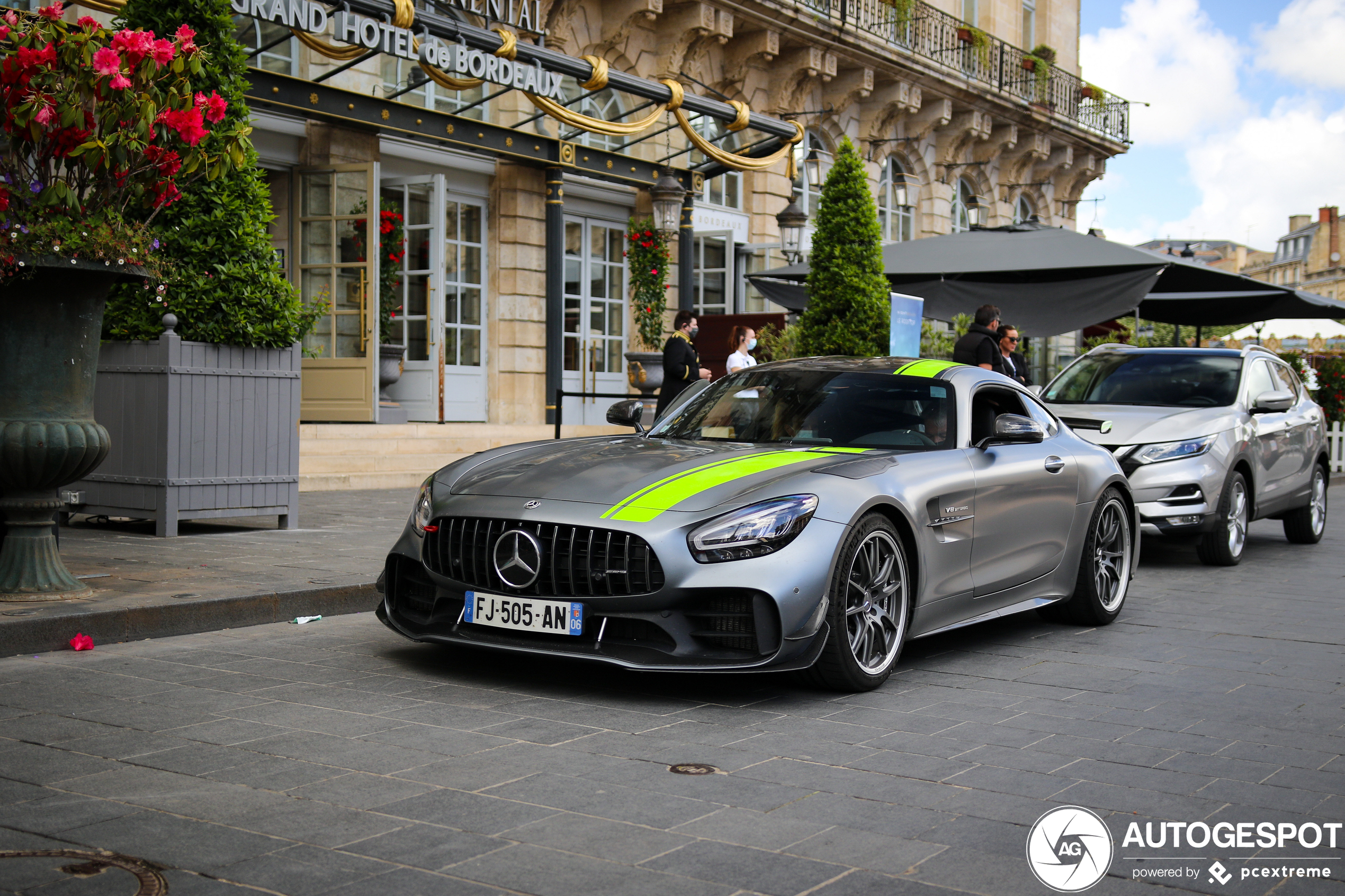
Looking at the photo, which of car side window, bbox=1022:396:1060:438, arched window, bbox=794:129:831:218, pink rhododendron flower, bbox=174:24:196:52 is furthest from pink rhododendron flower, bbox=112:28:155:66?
arched window, bbox=794:129:831:218

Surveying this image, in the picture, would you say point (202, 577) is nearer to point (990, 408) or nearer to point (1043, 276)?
point (990, 408)

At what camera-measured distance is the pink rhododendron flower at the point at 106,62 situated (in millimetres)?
6082

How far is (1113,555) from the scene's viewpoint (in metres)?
7.53

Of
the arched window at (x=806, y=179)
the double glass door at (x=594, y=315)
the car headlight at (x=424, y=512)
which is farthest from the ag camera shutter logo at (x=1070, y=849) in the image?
the arched window at (x=806, y=179)

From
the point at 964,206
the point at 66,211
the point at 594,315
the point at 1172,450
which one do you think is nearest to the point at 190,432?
the point at 66,211

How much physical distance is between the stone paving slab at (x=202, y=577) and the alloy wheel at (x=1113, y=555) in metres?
3.90

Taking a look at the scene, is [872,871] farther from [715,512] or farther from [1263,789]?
[715,512]

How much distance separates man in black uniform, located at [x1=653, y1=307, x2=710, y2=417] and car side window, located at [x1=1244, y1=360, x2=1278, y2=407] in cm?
543

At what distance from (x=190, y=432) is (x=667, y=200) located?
40.5 feet

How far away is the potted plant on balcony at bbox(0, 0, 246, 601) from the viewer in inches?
239

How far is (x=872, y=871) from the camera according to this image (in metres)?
3.28

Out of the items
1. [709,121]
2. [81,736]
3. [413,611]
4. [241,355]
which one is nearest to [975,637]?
[413,611]

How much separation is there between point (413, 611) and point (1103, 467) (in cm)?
391

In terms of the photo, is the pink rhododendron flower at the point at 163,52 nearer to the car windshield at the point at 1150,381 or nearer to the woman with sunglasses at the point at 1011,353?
the car windshield at the point at 1150,381
